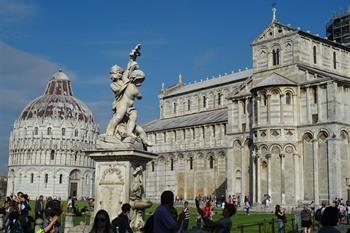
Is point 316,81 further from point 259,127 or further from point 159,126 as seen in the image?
point 159,126

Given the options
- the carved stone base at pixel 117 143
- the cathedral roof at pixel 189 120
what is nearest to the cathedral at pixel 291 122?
the cathedral roof at pixel 189 120

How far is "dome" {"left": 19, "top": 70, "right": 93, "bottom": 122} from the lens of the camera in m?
130

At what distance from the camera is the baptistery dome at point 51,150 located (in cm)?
12425

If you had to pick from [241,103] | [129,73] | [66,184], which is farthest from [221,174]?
[66,184]

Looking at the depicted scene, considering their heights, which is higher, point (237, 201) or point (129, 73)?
point (129, 73)

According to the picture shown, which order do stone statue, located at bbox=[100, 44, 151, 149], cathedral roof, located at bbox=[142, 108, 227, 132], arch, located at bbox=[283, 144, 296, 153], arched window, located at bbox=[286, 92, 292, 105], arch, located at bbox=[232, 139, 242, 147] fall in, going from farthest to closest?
cathedral roof, located at bbox=[142, 108, 227, 132], arch, located at bbox=[232, 139, 242, 147], arched window, located at bbox=[286, 92, 292, 105], arch, located at bbox=[283, 144, 296, 153], stone statue, located at bbox=[100, 44, 151, 149]

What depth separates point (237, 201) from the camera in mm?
49969

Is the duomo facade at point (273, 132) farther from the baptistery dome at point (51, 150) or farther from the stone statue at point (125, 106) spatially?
the baptistery dome at point (51, 150)

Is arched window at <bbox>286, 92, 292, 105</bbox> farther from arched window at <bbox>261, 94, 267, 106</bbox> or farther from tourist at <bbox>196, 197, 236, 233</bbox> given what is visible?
tourist at <bbox>196, 197, 236, 233</bbox>

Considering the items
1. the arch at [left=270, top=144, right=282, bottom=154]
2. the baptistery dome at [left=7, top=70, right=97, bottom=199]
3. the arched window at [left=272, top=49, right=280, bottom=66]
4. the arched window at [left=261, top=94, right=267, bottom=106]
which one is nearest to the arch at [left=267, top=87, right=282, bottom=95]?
the arched window at [left=261, top=94, right=267, bottom=106]

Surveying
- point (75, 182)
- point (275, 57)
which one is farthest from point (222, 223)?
point (75, 182)

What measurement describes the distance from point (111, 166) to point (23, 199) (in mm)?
7160

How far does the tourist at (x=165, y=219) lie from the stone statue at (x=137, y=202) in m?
5.00

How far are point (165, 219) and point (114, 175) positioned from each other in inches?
225
